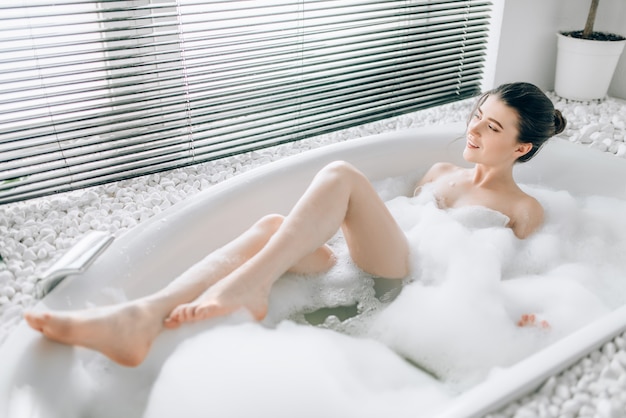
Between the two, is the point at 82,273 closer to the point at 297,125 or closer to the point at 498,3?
the point at 297,125

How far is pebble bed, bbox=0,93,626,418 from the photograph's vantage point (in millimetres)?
1077

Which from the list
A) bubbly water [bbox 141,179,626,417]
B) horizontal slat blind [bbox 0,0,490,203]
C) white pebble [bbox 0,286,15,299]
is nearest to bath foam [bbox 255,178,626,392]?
bubbly water [bbox 141,179,626,417]

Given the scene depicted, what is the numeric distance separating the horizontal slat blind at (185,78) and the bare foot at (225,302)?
0.88m

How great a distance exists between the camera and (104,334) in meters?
1.13

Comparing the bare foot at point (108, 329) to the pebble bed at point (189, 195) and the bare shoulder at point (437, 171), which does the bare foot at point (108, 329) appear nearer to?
the pebble bed at point (189, 195)

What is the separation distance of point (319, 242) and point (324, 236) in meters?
0.02

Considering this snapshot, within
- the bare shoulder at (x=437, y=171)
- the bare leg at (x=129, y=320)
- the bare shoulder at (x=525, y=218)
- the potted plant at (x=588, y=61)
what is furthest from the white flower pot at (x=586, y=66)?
the bare leg at (x=129, y=320)

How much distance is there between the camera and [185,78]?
82.5 inches

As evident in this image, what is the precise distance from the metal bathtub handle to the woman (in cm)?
15

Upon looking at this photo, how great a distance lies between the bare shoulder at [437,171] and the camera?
1.97m

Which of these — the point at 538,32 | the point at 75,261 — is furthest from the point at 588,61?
the point at 75,261

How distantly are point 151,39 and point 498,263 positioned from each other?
4.37 ft

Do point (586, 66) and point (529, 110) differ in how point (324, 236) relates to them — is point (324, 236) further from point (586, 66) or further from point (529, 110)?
point (586, 66)

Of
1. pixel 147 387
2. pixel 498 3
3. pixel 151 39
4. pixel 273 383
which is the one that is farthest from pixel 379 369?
pixel 498 3
